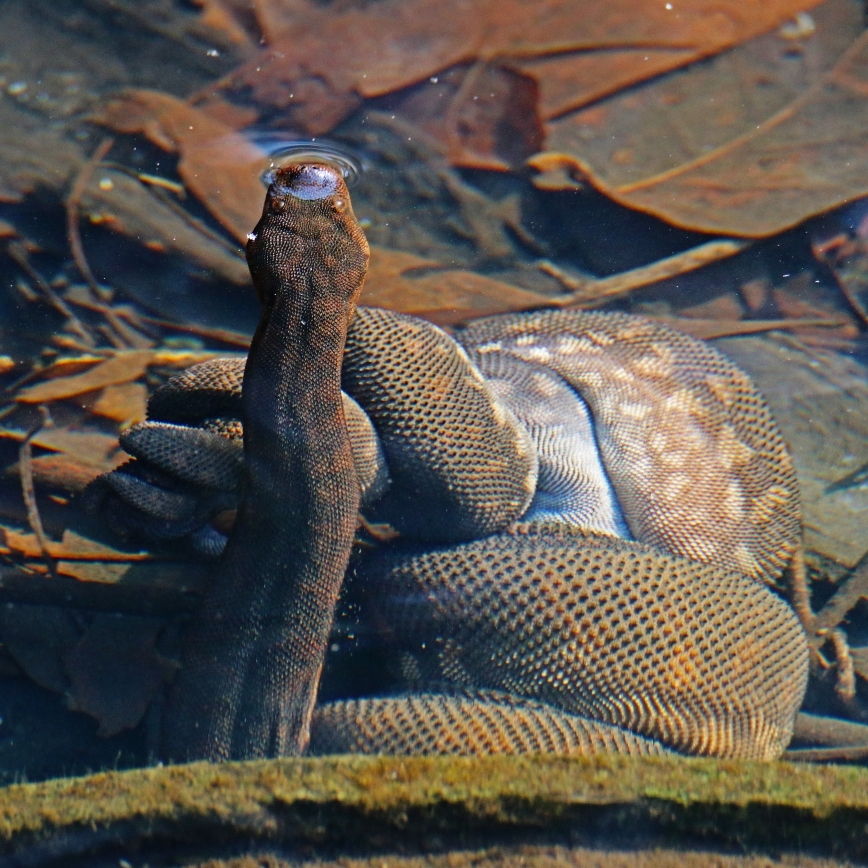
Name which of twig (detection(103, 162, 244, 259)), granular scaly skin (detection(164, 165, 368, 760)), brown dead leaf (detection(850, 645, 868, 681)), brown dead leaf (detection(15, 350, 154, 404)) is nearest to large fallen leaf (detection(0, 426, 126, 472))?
brown dead leaf (detection(15, 350, 154, 404))

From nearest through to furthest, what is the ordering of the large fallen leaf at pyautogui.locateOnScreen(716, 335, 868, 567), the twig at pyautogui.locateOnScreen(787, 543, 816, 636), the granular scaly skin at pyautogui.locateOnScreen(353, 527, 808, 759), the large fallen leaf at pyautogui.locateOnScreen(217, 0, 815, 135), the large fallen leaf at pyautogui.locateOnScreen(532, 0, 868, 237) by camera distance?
the granular scaly skin at pyautogui.locateOnScreen(353, 527, 808, 759), the twig at pyautogui.locateOnScreen(787, 543, 816, 636), the large fallen leaf at pyautogui.locateOnScreen(716, 335, 868, 567), the large fallen leaf at pyautogui.locateOnScreen(532, 0, 868, 237), the large fallen leaf at pyautogui.locateOnScreen(217, 0, 815, 135)

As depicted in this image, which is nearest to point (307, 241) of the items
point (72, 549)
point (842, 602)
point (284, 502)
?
point (284, 502)

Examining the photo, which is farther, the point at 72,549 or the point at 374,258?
the point at 374,258

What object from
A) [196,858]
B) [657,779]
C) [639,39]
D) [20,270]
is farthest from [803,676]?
[20,270]

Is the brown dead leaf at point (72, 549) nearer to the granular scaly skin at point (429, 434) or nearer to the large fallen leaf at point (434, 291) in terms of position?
the granular scaly skin at point (429, 434)

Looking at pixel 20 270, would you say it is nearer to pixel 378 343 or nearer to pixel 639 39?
pixel 378 343

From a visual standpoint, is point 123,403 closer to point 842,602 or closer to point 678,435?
point 678,435

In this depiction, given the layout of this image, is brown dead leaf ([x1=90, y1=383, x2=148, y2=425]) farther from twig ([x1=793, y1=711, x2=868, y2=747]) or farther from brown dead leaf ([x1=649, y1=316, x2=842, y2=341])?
twig ([x1=793, y1=711, x2=868, y2=747])
